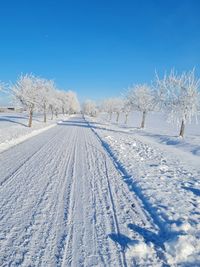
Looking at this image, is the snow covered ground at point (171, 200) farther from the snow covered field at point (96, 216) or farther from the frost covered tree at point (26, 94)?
the frost covered tree at point (26, 94)

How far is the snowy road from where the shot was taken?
4.16 m

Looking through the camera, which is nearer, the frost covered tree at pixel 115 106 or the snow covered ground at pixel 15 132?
the snow covered ground at pixel 15 132

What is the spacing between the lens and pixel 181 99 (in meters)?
29.4

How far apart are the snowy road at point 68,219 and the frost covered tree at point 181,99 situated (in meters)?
21.5

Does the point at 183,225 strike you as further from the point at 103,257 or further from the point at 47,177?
the point at 47,177

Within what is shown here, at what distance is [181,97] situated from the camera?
2969 centimetres

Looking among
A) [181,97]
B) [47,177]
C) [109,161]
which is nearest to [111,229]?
[47,177]

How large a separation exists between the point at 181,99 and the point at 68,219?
26607mm

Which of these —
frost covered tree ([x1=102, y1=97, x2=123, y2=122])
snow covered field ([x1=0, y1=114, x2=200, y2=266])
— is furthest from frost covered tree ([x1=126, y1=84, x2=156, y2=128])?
snow covered field ([x1=0, y1=114, x2=200, y2=266])

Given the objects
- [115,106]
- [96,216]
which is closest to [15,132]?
[96,216]

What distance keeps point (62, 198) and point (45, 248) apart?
244 centimetres

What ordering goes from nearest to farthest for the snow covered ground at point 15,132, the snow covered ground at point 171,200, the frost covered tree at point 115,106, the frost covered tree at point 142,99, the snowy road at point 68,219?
the snowy road at point 68,219 → the snow covered ground at point 171,200 → the snow covered ground at point 15,132 → the frost covered tree at point 142,99 → the frost covered tree at point 115,106

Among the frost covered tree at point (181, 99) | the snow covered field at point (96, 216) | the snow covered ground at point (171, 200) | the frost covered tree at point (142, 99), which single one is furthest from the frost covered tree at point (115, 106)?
the snow covered field at point (96, 216)

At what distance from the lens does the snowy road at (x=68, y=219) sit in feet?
13.7
